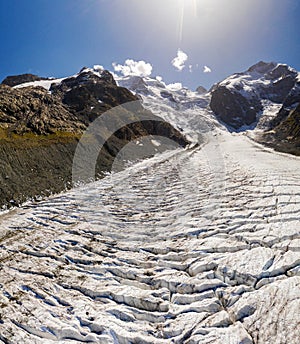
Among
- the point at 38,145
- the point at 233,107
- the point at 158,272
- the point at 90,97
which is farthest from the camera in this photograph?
the point at 233,107

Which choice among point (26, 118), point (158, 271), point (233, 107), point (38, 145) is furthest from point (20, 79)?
point (158, 271)

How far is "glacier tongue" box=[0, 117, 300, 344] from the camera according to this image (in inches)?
245

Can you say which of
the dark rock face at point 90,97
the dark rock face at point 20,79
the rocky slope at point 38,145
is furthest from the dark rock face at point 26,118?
the dark rock face at point 20,79

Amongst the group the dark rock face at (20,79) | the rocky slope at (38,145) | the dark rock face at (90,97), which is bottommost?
the rocky slope at (38,145)

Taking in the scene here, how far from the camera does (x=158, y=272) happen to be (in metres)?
8.65

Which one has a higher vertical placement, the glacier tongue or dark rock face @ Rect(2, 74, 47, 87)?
dark rock face @ Rect(2, 74, 47, 87)

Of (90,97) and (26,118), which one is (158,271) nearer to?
(26,118)

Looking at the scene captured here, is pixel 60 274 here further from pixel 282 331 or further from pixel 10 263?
pixel 282 331

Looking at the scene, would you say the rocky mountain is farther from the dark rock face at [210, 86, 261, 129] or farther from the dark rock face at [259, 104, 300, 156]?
the dark rock face at [210, 86, 261, 129]

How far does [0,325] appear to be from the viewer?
6.46 m

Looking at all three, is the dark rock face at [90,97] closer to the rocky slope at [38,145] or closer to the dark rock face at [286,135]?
the rocky slope at [38,145]

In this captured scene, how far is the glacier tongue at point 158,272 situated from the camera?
6.21 meters

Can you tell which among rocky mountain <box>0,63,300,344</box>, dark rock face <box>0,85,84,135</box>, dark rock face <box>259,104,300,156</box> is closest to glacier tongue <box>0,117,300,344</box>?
rocky mountain <box>0,63,300,344</box>

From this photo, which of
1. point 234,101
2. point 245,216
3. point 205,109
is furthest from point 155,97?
point 245,216
